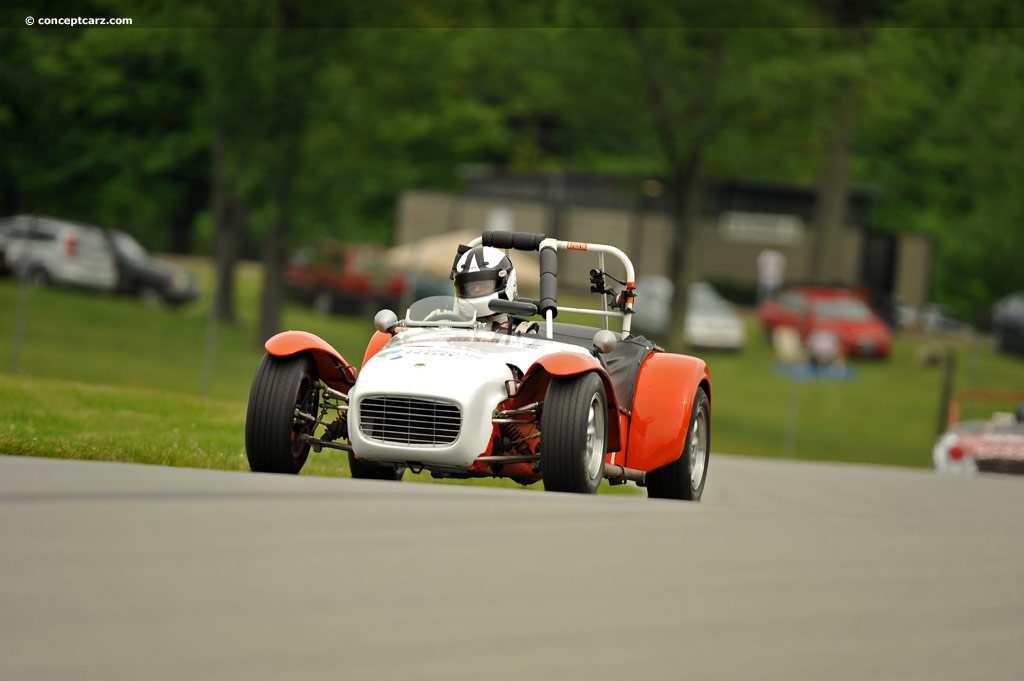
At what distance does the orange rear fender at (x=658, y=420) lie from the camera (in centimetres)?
858

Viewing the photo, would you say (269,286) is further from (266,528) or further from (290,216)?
(266,528)

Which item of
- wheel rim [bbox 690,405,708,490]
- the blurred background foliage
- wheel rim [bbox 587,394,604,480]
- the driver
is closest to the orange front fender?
the driver

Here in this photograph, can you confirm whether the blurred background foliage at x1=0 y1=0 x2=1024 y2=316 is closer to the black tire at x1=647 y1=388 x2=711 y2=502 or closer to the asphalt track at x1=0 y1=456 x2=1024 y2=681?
the black tire at x1=647 y1=388 x2=711 y2=502

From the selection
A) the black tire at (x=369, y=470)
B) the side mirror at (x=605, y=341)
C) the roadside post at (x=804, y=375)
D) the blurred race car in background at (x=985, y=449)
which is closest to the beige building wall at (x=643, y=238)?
the roadside post at (x=804, y=375)

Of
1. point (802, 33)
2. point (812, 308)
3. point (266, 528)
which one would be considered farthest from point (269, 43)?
point (266, 528)

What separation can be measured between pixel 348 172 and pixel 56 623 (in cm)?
2862

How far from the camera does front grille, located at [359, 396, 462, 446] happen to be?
24.0 feet

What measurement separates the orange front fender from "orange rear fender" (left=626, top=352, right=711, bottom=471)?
1.72 metres

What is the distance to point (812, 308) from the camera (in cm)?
3906

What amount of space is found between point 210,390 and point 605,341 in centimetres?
1572

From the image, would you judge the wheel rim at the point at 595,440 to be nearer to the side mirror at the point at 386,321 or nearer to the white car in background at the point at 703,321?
the side mirror at the point at 386,321

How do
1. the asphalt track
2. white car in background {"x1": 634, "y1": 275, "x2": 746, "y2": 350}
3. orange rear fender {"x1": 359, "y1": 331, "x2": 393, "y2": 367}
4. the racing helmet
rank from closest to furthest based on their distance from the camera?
the asphalt track → the racing helmet → orange rear fender {"x1": 359, "y1": 331, "x2": 393, "y2": 367} → white car in background {"x1": 634, "y1": 275, "x2": 746, "y2": 350}

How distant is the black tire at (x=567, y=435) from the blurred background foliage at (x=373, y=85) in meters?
18.7

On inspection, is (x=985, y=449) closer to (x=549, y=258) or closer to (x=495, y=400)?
(x=549, y=258)
